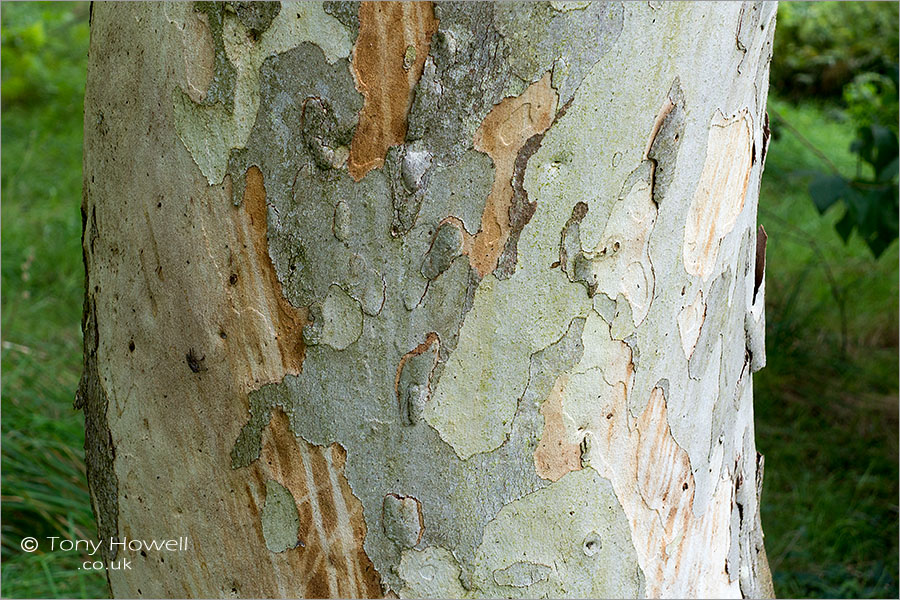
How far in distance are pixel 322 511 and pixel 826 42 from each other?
21.8 ft

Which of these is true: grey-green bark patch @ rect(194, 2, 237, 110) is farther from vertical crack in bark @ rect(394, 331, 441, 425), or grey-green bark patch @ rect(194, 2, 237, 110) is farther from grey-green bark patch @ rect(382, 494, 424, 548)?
grey-green bark patch @ rect(382, 494, 424, 548)

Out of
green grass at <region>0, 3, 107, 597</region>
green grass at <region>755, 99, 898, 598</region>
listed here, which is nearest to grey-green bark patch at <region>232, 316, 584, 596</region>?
green grass at <region>0, 3, 107, 597</region>

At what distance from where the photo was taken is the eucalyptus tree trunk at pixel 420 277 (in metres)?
0.69

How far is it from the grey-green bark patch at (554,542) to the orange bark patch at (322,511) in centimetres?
12

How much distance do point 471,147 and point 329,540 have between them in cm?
40

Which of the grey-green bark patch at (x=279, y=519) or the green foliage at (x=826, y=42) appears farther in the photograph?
the green foliage at (x=826, y=42)

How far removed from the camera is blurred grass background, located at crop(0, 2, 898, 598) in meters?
2.03

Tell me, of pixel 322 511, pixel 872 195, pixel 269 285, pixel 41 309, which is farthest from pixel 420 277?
pixel 41 309

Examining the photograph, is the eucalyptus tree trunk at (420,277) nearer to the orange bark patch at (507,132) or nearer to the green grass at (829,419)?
the orange bark patch at (507,132)

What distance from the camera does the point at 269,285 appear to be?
730 mm

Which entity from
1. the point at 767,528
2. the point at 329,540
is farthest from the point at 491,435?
the point at 767,528

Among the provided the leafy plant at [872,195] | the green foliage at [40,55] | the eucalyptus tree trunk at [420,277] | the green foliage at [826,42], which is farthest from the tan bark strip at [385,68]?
the green foliage at [826,42]

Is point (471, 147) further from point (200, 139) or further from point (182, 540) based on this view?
point (182, 540)

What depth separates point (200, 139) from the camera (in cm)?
73
